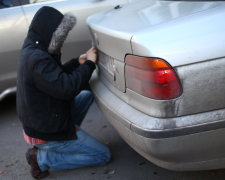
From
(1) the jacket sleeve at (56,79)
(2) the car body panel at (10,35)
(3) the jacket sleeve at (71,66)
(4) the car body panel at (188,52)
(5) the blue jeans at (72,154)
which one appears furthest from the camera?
(2) the car body panel at (10,35)

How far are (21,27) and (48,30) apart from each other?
166 centimetres

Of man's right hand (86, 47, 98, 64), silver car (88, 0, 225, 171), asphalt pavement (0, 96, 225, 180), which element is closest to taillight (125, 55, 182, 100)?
silver car (88, 0, 225, 171)

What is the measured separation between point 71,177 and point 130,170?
51cm

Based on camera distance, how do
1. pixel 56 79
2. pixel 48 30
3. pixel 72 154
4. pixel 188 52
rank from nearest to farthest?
1. pixel 188 52
2. pixel 56 79
3. pixel 48 30
4. pixel 72 154

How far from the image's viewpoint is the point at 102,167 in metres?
3.61

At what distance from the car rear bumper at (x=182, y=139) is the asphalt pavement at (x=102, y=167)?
2.62 feet

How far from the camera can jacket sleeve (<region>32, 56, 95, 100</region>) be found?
9.96ft

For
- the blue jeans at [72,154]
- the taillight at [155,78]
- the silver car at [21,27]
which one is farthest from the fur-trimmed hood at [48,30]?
the silver car at [21,27]

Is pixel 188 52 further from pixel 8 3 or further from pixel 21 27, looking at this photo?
pixel 8 3

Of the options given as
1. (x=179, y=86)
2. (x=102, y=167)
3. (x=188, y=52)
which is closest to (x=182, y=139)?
(x=179, y=86)

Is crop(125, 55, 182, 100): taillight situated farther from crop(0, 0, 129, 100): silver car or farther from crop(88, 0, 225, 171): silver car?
crop(0, 0, 129, 100): silver car

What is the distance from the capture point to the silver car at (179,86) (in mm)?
2270

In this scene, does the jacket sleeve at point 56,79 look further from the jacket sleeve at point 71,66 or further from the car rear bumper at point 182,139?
the car rear bumper at point 182,139

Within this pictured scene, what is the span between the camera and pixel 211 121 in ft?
7.59
